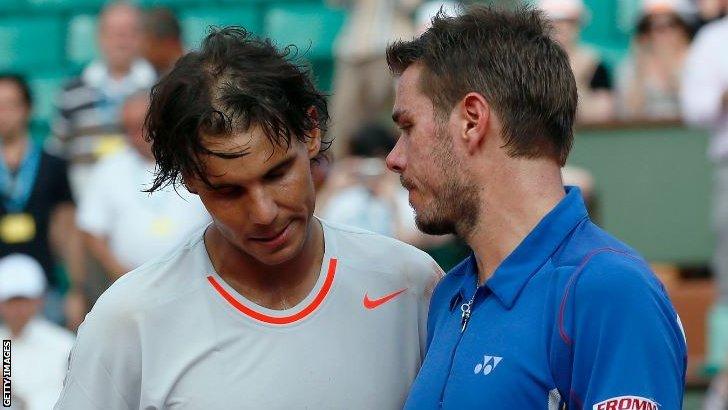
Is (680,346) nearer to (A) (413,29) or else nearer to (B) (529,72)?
(B) (529,72)

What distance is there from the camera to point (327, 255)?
281 cm

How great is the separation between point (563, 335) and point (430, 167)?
0.49 m

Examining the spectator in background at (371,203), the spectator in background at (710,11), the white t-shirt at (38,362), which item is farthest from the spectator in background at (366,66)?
the white t-shirt at (38,362)

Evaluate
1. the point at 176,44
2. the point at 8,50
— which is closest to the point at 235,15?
the point at 8,50

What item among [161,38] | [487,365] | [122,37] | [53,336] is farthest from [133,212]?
[487,365]

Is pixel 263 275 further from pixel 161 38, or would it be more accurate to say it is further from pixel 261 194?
pixel 161 38

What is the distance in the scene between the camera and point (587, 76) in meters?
6.68

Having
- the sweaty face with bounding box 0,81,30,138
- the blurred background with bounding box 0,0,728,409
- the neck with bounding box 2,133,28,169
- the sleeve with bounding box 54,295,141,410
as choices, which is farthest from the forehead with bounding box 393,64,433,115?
the sweaty face with bounding box 0,81,30,138

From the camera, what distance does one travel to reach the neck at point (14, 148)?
6422 millimetres

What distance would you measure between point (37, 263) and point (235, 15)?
10.4 feet

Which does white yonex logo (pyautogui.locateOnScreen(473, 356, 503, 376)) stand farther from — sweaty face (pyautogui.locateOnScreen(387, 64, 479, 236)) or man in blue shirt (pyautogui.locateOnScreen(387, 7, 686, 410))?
sweaty face (pyautogui.locateOnScreen(387, 64, 479, 236))

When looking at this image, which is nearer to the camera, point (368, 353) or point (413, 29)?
point (368, 353)

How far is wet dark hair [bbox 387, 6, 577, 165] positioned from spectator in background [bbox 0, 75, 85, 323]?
3.95m

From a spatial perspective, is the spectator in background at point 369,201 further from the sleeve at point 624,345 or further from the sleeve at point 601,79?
the sleeve at point 624,345
